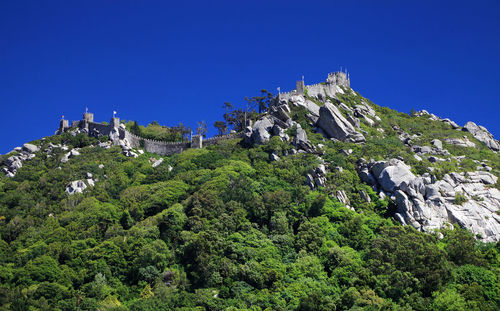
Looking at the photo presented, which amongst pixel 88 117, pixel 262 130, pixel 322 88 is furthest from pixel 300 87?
pixel 88 117

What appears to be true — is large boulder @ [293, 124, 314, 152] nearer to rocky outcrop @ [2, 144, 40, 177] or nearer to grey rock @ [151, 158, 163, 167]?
grey rock @ [151, 158, 163, 167]

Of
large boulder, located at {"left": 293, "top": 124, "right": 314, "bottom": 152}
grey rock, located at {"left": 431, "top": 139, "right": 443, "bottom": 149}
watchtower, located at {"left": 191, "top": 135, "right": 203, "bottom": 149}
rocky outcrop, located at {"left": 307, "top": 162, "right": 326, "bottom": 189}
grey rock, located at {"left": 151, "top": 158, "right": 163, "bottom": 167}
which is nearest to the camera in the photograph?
rocky outcrop, located at {"left": 307, "top": 162, "right": 326, "bottom": 189}

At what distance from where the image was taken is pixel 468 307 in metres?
52.9

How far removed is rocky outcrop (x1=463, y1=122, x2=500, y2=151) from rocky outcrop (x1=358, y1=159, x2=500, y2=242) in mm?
29540

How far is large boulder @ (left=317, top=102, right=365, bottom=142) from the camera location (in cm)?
8988

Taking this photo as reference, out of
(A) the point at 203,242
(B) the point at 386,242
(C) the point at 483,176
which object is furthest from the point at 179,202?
(C) the point at 483,176

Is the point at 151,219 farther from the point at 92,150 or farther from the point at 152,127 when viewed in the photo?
the point at 152,127

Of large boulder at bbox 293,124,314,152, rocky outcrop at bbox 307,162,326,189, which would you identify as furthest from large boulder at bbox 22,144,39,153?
rocky outcrop at bbox 307,162,326,189

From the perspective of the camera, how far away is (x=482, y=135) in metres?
109

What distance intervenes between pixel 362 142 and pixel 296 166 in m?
13.8

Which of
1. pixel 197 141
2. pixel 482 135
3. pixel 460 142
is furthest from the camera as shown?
pixel 482 135

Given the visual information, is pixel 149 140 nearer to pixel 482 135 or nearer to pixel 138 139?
pixel 138 139

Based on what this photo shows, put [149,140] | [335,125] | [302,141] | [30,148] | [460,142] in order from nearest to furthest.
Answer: [302,141]
[335,125]
[460,142]
[30,148]
[149,140]

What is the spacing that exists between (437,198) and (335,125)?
2448cm
